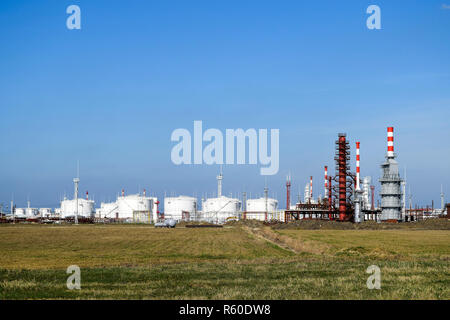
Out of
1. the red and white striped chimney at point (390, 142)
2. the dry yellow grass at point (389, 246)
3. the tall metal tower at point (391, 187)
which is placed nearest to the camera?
the dry yellow grass at point (389, 246)

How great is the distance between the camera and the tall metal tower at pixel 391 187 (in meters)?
131

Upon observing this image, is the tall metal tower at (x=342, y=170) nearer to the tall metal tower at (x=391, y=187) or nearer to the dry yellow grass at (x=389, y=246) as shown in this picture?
the tall metal tower at (x=391, y=187)

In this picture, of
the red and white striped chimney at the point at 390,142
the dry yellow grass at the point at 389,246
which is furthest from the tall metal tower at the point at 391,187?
the dry yellow grass at the point at 389,246

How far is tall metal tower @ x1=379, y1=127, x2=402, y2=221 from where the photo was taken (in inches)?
5153

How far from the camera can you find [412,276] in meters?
22.7

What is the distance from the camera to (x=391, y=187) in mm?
132250

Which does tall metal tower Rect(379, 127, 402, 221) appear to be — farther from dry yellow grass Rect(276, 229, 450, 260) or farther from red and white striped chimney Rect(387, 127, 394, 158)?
dry yellow grass Rect(276, 229, 450, 260)

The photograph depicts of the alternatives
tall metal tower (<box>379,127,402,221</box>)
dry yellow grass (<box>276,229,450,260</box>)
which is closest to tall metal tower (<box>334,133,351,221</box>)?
tall metal tower (<box>379,127,402,221</box>)
